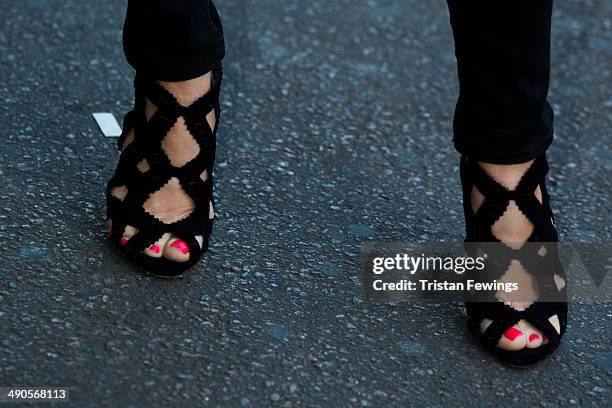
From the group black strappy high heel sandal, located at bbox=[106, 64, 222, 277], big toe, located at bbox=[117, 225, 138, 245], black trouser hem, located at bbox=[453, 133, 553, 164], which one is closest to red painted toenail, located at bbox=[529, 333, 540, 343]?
black trouser hem, located at bbox=[453, 133, 553, 164]

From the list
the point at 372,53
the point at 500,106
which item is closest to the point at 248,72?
the point at 372,53

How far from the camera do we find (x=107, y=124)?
7.01 feet

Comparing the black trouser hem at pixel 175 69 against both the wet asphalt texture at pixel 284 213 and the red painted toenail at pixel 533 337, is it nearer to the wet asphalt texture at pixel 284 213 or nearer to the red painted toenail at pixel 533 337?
the wet asphalt texture at pixel 284 213

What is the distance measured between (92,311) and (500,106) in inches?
28.0

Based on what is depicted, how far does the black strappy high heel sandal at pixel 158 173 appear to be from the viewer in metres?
1.61

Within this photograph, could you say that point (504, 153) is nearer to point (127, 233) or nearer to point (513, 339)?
point (513, 339)

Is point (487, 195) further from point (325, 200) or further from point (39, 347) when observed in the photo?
point (39, 347)

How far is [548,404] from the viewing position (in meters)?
1.50

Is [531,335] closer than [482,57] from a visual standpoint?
No

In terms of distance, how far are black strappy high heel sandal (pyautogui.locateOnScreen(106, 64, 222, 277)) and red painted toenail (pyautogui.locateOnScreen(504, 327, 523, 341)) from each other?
1.75 ft

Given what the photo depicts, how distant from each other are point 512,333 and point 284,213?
55 cm

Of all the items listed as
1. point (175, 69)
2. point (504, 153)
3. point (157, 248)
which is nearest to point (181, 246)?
point (157, 248)

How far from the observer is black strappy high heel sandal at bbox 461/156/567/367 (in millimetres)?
1544

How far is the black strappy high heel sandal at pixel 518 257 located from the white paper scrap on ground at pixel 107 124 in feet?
2.76
